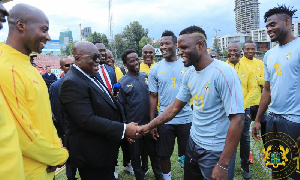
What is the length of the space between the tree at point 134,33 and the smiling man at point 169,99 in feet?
142

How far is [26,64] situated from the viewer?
1.98 meters

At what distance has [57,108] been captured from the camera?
4383mm

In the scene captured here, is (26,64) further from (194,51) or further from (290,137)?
(290,137)

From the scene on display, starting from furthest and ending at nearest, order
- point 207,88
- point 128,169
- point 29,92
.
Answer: point 128,169 → point 207,88 → point 29,92

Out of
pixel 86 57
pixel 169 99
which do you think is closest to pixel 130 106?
pixel 169 99

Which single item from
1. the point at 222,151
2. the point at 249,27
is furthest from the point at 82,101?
the point at 249,27

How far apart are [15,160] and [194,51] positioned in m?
1.91

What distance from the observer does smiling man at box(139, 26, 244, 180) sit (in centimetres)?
216

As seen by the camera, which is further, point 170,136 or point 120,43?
point 120,43

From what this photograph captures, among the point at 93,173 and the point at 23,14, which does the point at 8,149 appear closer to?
the point at 23,14

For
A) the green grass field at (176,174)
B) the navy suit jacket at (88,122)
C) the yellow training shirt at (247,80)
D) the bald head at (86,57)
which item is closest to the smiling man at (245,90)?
the yellow training shirt at (247,80)

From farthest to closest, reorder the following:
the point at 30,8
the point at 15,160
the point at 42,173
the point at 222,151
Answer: the point at 222,151 → the point at 30,8 → the point at 42,173 → the point at 15,160

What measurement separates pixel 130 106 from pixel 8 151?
301 cm

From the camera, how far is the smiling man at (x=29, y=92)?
170cm
